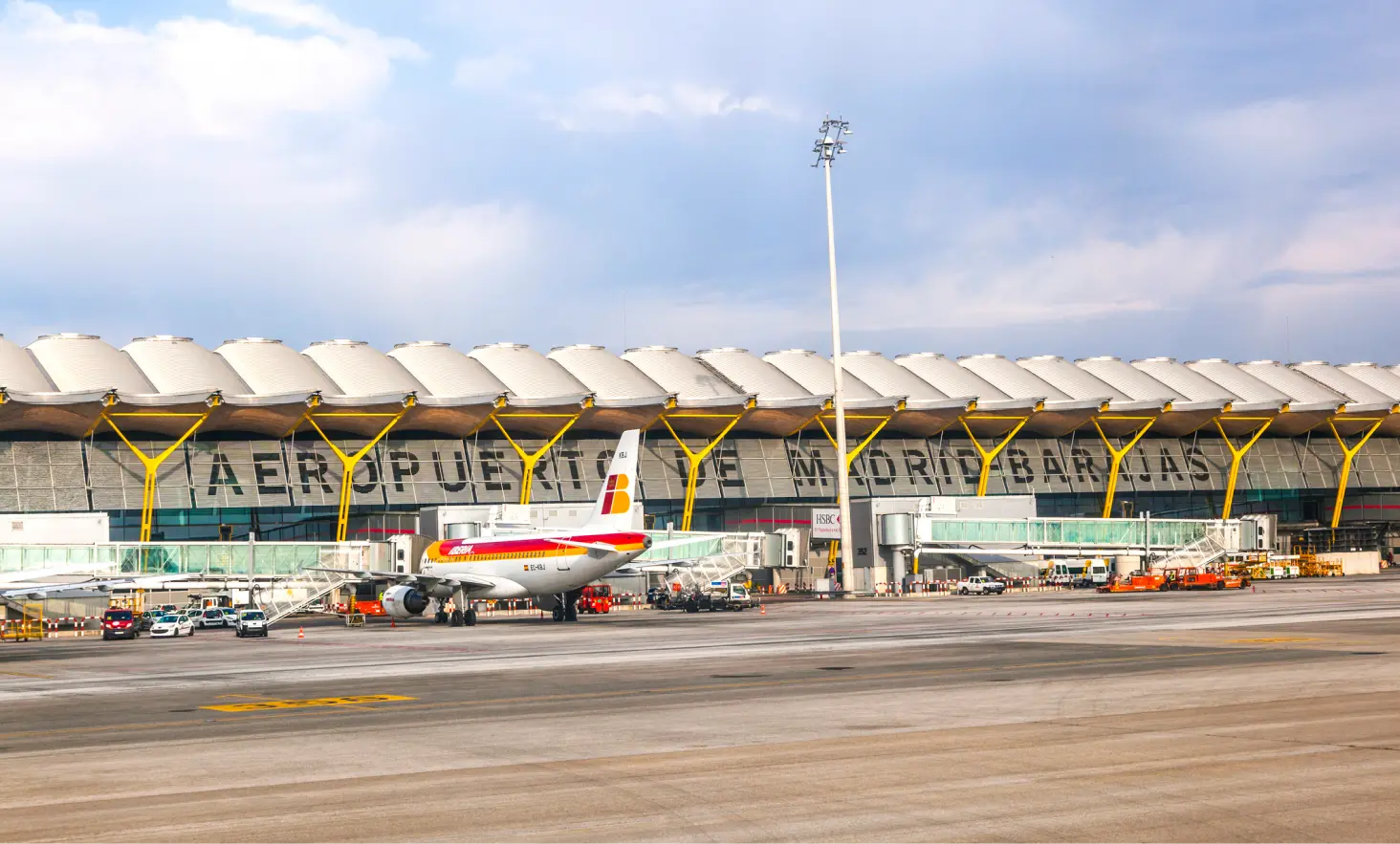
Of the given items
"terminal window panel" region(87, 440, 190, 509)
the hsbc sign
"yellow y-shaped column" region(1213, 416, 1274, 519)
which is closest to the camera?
→ the hsbc sign

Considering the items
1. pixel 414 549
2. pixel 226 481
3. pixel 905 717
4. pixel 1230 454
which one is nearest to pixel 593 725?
pixel 905 717

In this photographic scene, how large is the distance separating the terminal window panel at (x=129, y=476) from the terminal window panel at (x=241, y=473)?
78 centimetres

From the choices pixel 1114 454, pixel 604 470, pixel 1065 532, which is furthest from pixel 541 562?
pixel 1114 454

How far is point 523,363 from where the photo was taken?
120125 millimetres

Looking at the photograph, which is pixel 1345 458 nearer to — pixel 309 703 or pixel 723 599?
pixel 723 599

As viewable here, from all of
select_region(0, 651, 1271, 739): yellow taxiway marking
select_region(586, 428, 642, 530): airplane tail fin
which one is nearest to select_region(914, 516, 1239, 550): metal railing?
select_region(586, 428, 642, 530): airplane tail fin

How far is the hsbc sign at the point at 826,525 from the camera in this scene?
93938 millimetres

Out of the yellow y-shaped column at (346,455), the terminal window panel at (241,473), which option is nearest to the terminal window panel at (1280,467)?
the yellow y-shaped column at (346,455)

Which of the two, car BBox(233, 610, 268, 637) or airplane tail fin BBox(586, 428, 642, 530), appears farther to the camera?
airplane tail fin BBox(586, 428, 642, 530)

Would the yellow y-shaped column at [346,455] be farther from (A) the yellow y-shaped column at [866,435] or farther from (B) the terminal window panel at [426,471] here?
(A) the yellow y-shaped column at [866,435]

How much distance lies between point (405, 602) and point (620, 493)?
11.4m

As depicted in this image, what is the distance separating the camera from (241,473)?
10469cm

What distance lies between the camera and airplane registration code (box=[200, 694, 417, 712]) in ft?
88.0

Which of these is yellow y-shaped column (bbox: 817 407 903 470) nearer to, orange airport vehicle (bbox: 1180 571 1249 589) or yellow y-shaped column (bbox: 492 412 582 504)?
yellow y-shaped column (bbox: 492 412 582 504)
